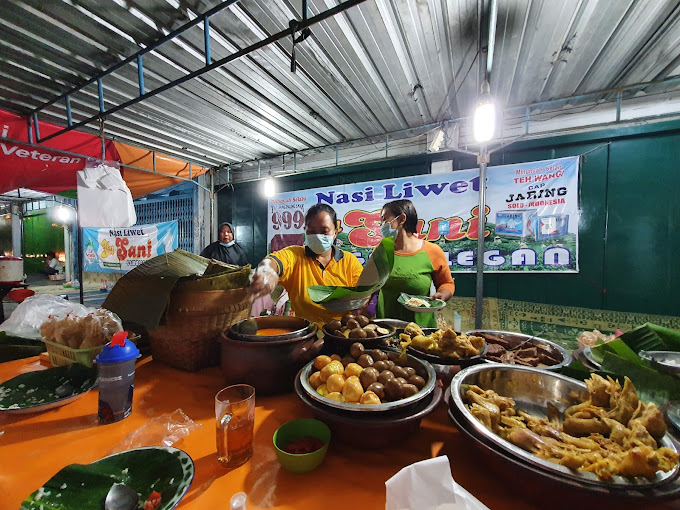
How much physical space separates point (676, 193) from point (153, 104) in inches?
297

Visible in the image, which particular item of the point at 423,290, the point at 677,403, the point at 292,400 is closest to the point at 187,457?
the point at 292,400

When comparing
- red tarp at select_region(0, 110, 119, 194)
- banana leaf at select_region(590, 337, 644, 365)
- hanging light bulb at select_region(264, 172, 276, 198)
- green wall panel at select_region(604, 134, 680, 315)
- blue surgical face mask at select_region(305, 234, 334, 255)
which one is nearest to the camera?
banana leaf at select_region(590, 337, 644, 365)

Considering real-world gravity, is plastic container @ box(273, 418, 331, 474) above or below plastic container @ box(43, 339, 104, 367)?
below

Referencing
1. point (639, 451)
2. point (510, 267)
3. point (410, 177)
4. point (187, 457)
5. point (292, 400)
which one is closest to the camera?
point (639, 451)

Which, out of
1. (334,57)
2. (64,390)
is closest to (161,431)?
(64,390)

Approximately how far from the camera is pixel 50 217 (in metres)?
14.9

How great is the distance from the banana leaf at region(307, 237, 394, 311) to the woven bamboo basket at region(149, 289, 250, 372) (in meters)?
0.46

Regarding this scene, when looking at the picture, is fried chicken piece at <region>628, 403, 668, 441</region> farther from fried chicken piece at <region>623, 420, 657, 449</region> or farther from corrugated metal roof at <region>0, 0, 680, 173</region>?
corrugated metal roof at <region>0, 0, 680, 173</region>

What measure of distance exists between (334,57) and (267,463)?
3792mm

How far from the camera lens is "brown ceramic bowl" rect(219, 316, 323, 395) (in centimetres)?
124

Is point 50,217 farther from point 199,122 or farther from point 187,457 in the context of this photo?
point 187,457

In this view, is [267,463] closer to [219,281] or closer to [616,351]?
[219,281]

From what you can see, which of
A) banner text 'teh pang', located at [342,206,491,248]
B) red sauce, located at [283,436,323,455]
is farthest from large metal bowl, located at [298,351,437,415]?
banner text 'teh pang', located at [342,206,491,248]

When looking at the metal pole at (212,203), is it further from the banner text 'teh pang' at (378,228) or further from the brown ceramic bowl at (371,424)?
the brown ceramic bowl at (371,424)
